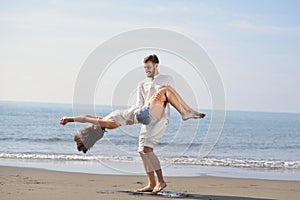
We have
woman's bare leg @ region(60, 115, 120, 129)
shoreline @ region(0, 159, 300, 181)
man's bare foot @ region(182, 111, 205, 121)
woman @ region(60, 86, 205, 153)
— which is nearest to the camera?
woman @ region(60, 86, 205, 153)

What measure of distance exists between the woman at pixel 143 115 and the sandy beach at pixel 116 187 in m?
1.04

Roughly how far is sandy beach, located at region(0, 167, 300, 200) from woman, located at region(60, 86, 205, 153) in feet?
3.41

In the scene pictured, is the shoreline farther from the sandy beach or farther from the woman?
the woman

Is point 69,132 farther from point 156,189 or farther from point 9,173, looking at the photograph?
point 156,189

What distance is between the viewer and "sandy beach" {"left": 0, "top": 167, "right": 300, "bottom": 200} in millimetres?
8547

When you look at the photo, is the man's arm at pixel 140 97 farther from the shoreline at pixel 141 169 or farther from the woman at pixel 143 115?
the shoreline at pixel 141 169

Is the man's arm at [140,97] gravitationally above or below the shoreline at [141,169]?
above

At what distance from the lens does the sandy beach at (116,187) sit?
855 centimetres

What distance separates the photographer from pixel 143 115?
8391mm

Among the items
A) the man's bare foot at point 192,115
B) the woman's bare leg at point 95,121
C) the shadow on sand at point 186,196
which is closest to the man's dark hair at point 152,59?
the man's bare foot at point 192,115

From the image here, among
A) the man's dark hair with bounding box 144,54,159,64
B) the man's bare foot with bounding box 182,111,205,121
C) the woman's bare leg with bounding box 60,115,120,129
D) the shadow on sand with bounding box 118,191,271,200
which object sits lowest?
the shadow on sand with bounding box 118,191,271,200

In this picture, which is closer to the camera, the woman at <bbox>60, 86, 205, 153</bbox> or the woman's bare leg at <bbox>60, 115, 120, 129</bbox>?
the woman at <bbox>60, 86, 205, 153</bbox>

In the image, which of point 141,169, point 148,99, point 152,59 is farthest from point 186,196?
point 141,169

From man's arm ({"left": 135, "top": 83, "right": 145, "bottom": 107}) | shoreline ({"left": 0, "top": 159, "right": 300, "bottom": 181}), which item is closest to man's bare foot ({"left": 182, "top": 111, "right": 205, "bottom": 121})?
man's arm ({"left": 135, "top": 83, "right": 145, "bottom": 107})
